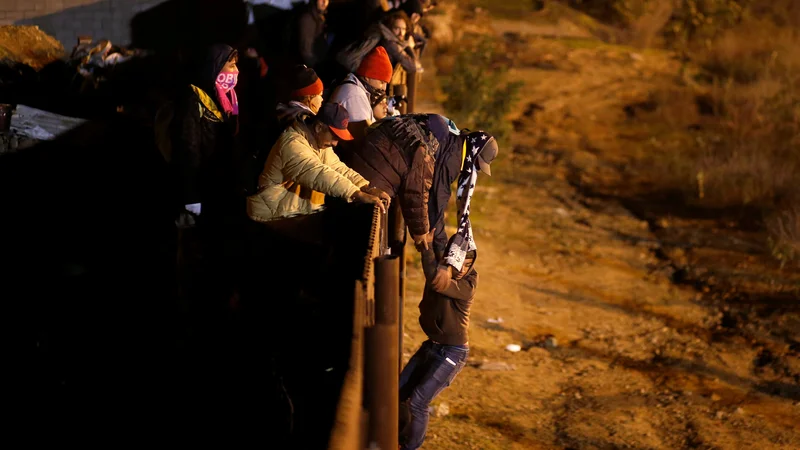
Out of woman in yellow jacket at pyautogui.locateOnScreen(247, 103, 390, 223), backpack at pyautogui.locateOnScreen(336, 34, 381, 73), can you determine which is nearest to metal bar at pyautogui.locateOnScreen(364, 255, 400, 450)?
woman in yellow jacket at pyautogui.locateOnScreen(247, 103, 390, 223)

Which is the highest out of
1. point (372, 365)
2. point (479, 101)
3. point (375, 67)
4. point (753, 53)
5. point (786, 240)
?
point (375, 67)

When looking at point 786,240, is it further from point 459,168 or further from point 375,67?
point 459,168

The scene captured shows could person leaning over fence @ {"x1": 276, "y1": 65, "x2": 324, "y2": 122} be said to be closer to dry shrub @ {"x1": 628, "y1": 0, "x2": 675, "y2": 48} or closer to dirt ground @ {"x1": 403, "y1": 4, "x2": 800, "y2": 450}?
dirt ground @ {"x1": 403, "y1": 4, "x2": 800, "y2": 450}

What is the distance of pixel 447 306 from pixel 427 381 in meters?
0.43

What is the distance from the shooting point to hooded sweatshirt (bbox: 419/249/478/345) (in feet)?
15.3

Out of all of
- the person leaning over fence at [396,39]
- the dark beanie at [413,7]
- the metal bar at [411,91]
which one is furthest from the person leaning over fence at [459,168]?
the dark beanie at [413,7]

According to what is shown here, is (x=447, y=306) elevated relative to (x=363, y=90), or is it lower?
lower

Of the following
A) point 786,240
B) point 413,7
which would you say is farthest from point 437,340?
point 786,240

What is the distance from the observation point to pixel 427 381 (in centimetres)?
470

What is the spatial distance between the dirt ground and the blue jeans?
3.28ft

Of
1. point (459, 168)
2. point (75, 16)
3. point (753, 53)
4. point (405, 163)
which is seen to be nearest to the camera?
point (405, 163)

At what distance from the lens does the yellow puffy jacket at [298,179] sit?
4.29 m

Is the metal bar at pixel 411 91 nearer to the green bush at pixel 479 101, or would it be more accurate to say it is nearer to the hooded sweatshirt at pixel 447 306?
the hooded sweatshirt at pixel 447 306

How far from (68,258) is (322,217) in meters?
3.01
